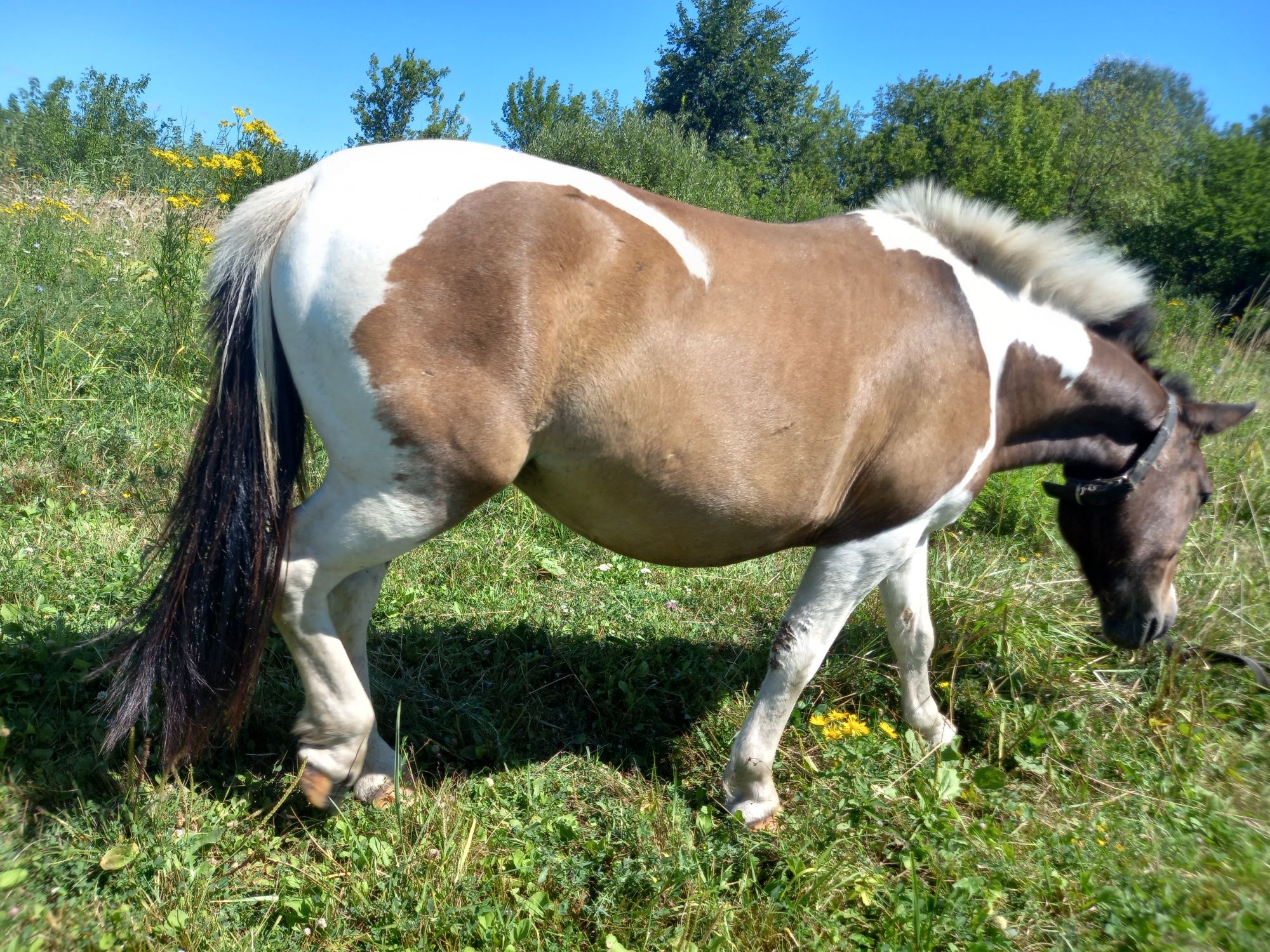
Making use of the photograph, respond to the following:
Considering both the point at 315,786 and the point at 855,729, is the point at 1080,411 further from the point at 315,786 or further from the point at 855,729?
the point at 315,786

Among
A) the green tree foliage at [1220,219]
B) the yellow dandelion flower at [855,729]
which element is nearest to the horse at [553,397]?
the yellow dandelion flower at [855,729]

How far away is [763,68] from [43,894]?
42373mm

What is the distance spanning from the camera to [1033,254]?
280cm

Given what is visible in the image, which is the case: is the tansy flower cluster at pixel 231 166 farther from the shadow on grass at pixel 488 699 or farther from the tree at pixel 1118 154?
the tree at pixel 1118 154

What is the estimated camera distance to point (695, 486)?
228cm

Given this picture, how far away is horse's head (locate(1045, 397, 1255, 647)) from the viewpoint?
309 cm

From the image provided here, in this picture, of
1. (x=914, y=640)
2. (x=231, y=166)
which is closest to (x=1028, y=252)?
(x=914, y=640)

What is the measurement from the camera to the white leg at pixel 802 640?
8.78 feet

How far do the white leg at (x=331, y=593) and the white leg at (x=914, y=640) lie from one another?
70.3 inches

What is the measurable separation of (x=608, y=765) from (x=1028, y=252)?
7.79ft

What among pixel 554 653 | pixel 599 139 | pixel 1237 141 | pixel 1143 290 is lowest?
pixel 554 653

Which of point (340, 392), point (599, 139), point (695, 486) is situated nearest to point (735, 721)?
Result: point (695, 486)

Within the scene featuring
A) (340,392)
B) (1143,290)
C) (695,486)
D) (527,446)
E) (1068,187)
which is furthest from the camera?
(1068,187)

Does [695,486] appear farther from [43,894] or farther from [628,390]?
[43,894]
